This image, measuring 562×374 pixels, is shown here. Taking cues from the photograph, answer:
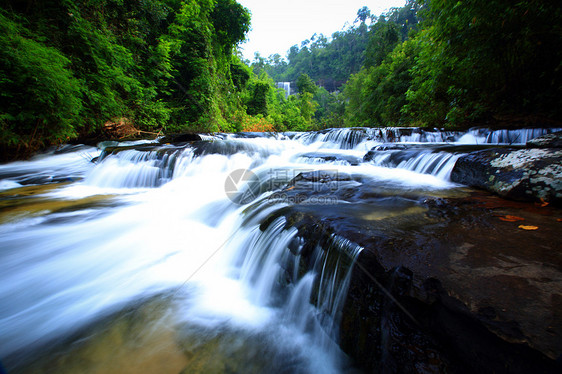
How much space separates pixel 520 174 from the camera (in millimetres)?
2164

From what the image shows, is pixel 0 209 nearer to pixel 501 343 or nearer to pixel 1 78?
pixel 1 78

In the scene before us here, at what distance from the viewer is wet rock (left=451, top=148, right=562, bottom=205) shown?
196cm

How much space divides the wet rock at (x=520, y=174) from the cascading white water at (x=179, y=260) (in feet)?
1.51

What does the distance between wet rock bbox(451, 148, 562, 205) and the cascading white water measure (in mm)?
460

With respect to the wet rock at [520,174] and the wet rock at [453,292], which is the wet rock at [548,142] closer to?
the wet rock at [520,174]

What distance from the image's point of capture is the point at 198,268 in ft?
7.85

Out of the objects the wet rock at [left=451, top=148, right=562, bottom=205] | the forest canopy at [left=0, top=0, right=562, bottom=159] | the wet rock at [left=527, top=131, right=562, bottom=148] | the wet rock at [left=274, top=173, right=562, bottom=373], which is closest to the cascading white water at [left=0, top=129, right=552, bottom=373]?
the wet rock at [left=274, top=173, right=562, bottom=373]

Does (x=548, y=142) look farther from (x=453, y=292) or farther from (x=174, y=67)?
(x=174, y=67)

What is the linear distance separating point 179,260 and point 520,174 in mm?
4034

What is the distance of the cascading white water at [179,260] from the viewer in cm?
157

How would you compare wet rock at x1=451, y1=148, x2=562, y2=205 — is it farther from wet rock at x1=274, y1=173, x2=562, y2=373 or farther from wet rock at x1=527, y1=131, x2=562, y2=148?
wet rock at x1=527, y1=131, x2=562, y2=148

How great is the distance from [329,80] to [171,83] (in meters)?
62.3

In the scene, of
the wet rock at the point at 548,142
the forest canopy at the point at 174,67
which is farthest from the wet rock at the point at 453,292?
the forest canopy at the point at 174,67

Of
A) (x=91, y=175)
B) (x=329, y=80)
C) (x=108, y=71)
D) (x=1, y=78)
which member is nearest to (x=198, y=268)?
(x=91, y=175)
